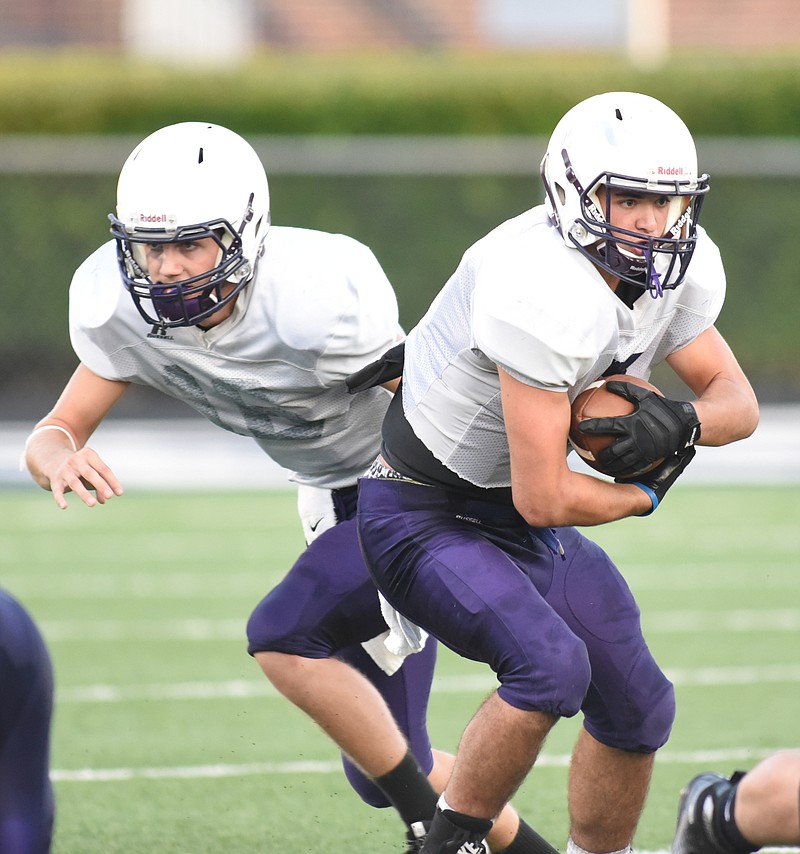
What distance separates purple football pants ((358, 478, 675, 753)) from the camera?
3.07m

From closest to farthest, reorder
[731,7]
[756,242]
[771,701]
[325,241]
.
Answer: [325,241], [771,701], [756,242], [731,7]

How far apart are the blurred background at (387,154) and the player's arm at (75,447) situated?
8.19 meters

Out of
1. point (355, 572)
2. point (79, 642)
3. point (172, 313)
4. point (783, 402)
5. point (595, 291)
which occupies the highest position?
point (595, 291)

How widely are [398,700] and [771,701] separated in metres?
1.93

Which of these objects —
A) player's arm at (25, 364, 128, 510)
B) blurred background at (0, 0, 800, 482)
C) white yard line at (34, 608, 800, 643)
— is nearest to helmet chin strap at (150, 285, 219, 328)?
player's arm at (25, 364, 128, 510)

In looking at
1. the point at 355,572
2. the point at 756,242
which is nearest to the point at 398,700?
the point at 355,572

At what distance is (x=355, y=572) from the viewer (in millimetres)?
3498

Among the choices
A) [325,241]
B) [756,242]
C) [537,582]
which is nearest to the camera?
[537,582]

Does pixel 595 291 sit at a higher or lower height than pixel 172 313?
higher

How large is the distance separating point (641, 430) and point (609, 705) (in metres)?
0.62

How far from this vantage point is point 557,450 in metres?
2.99

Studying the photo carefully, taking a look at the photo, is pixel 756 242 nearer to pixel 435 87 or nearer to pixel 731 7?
pixel 435 87

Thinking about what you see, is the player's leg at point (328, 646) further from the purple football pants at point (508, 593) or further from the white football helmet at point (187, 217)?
the white football helmet at point (187, 217)

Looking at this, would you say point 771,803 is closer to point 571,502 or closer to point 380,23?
point 571,502
